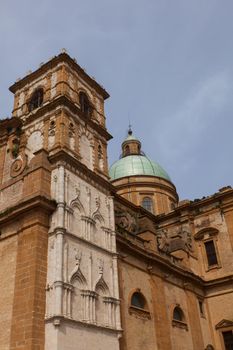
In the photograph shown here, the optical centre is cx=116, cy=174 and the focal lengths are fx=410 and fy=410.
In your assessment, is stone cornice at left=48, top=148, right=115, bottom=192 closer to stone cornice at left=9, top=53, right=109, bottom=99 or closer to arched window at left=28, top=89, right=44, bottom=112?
arched window at left=28, top=89, right=44, bottom=112

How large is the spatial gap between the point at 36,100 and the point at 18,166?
6.60m

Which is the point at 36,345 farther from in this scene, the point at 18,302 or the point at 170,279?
the point at 170,279

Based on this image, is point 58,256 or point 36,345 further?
point 58,256

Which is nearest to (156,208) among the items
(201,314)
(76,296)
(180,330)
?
(201,314)

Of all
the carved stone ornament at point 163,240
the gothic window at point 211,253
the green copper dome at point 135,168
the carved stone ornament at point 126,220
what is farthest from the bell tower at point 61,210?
the green copper dome at point 135,168

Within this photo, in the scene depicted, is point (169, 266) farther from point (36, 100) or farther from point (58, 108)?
point (36, 100)

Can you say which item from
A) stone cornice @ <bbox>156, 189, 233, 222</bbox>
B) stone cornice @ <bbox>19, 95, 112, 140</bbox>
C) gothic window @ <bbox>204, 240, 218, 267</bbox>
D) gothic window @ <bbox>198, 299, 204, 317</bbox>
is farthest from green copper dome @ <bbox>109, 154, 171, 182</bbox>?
stone cornice @ <bbox>19, 95, 112, 140</bbox>

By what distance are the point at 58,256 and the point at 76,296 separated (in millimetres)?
1955

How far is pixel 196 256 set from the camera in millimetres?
31812

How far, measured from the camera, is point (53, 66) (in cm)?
2762

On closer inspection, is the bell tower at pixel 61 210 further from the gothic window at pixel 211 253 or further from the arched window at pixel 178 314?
the gothic window at pixel 211 253

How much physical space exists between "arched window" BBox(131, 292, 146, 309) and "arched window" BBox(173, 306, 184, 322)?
11.8 ft

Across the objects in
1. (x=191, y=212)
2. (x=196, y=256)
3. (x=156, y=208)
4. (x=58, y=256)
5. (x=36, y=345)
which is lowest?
(x=36, y=345)

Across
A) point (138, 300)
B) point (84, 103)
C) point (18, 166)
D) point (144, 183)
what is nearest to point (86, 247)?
point (138, 300)
